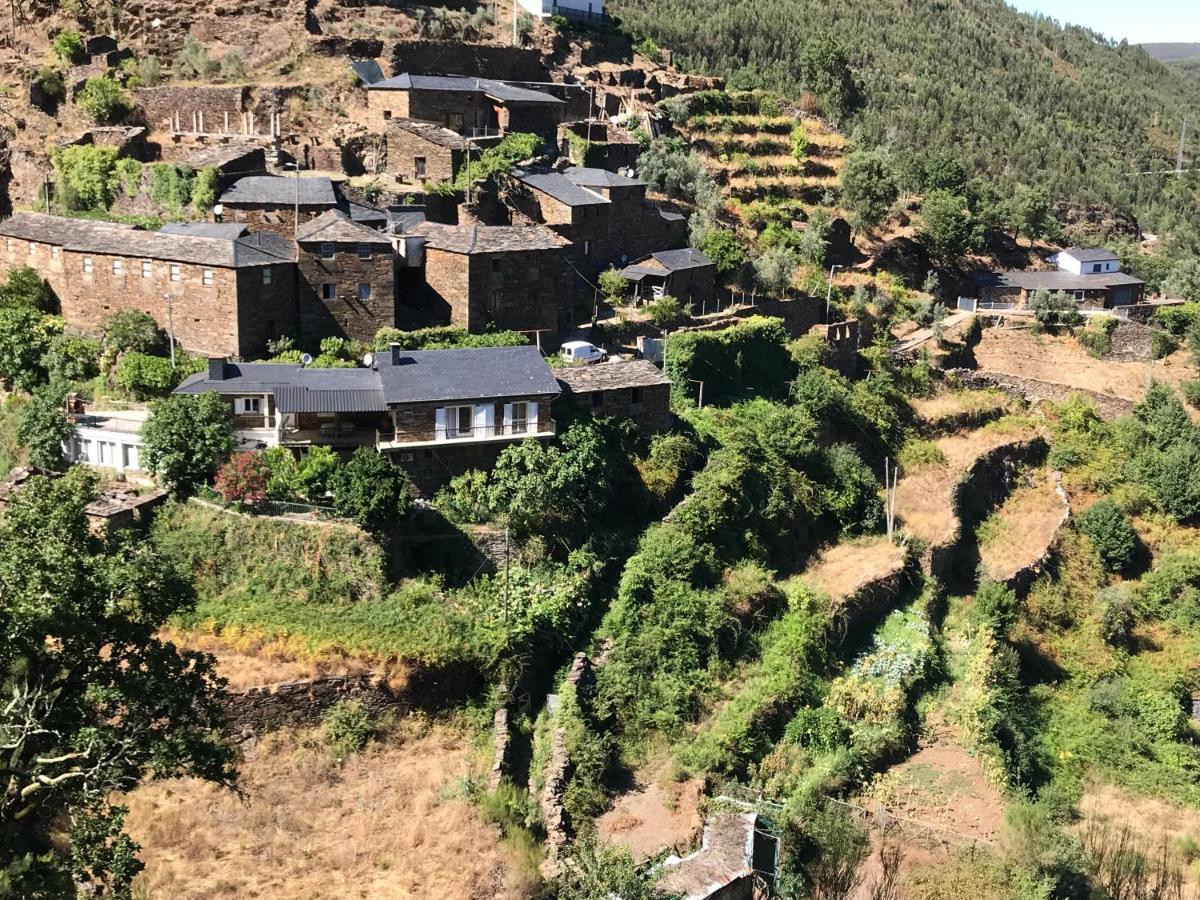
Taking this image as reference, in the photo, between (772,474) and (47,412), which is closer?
(47,412)

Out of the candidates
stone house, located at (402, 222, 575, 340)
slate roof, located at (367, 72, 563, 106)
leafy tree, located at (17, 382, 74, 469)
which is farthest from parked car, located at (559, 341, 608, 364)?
slate roof, located at (367, 72, 563, 106)

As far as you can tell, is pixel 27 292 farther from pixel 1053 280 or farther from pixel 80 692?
pixel 1053 280

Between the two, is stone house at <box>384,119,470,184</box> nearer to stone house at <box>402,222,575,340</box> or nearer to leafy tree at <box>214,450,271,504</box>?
stone house at <box>402,222,575,340</box>

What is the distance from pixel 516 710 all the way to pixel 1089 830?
1246cm

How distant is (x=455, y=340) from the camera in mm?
33062

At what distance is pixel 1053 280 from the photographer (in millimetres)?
52188

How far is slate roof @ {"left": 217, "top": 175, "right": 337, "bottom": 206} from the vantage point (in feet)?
114

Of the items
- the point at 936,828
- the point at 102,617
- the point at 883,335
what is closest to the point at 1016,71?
the point at 883,335

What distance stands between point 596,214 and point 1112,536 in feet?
58.8

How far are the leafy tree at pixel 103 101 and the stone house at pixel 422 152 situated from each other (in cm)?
895

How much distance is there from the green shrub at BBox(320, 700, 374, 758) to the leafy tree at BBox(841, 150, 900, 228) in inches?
1326

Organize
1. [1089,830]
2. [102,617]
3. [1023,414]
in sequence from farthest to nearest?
[1023,414]
[1089,830]
[102,617]

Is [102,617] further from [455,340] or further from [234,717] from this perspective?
[455,340]

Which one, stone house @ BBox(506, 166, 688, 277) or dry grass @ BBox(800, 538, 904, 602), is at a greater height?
stone house @ BBox(506, 166, 688, 277)
